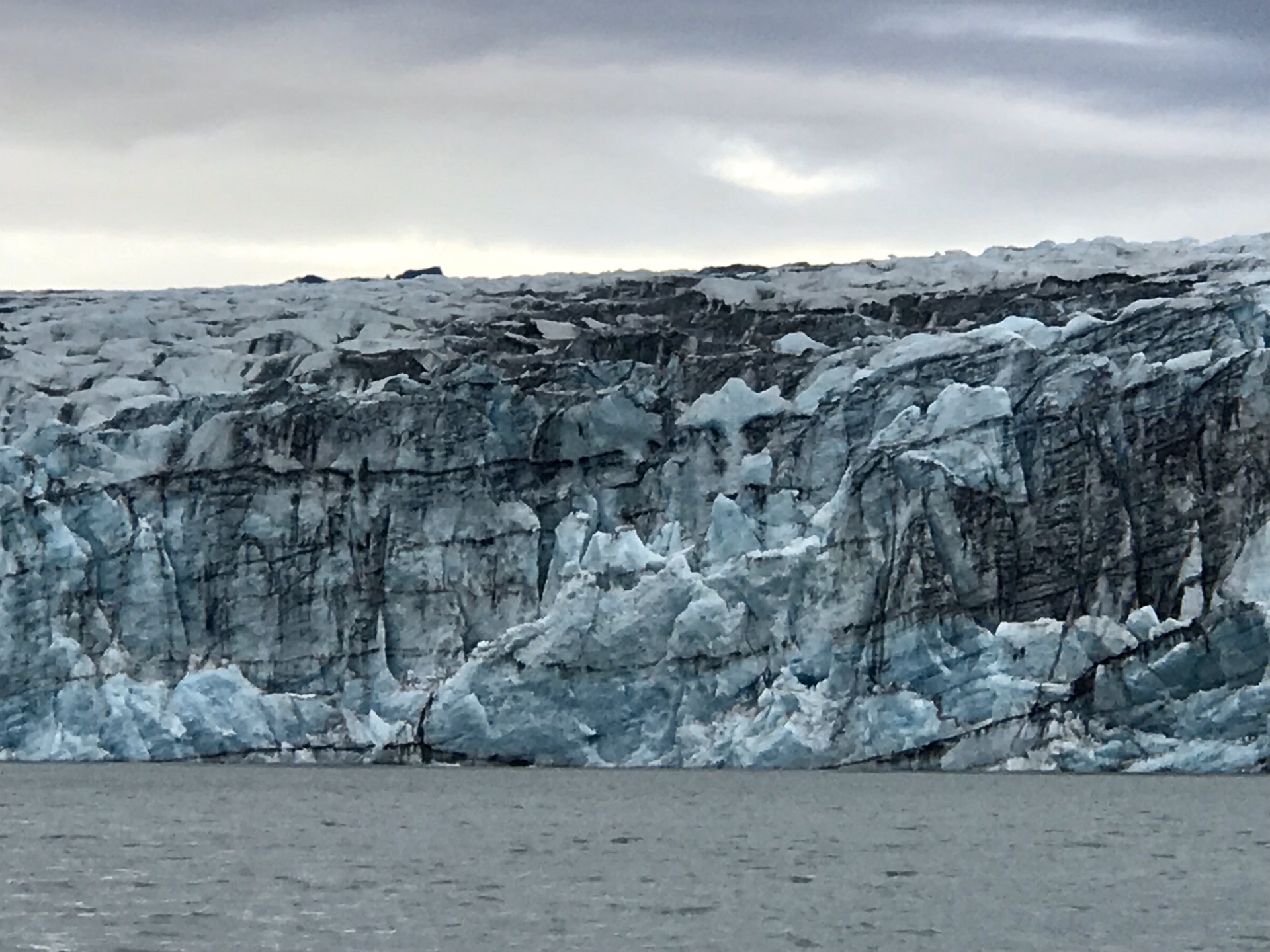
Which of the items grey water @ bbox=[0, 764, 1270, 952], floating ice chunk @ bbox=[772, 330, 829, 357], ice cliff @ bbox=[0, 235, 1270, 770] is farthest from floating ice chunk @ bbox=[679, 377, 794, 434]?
grey water @ bbox=[0, 764, 1270, 952]

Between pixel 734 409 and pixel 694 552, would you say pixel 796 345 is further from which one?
pixel 694 552

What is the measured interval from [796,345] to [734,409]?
17.6 ft

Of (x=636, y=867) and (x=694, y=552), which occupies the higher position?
(x=694, y=552)

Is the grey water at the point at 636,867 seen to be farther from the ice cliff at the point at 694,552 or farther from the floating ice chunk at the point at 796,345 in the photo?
the floating ice chunk at the point at 796,345

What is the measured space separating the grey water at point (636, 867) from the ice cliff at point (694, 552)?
5.45 feet

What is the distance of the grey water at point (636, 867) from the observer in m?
23.0

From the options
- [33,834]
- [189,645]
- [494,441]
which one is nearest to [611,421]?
[494,441]

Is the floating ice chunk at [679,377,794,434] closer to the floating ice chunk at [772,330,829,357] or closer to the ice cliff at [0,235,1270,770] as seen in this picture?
the ice cliff at [0,235,1270,770]

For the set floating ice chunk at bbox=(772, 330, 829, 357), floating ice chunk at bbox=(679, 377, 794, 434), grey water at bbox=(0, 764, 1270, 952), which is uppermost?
floating ice chunk at bbox=(772, 330, 829, 357)

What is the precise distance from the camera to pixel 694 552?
48.1 metres

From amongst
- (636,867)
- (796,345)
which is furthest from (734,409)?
(636,867)

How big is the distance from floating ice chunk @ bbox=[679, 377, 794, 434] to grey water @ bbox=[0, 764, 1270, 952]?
26.5 ft

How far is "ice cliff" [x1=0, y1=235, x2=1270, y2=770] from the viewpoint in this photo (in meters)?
43.7

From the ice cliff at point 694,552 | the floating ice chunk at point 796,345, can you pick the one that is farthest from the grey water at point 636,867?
the floating ice chunk at point 796,345
